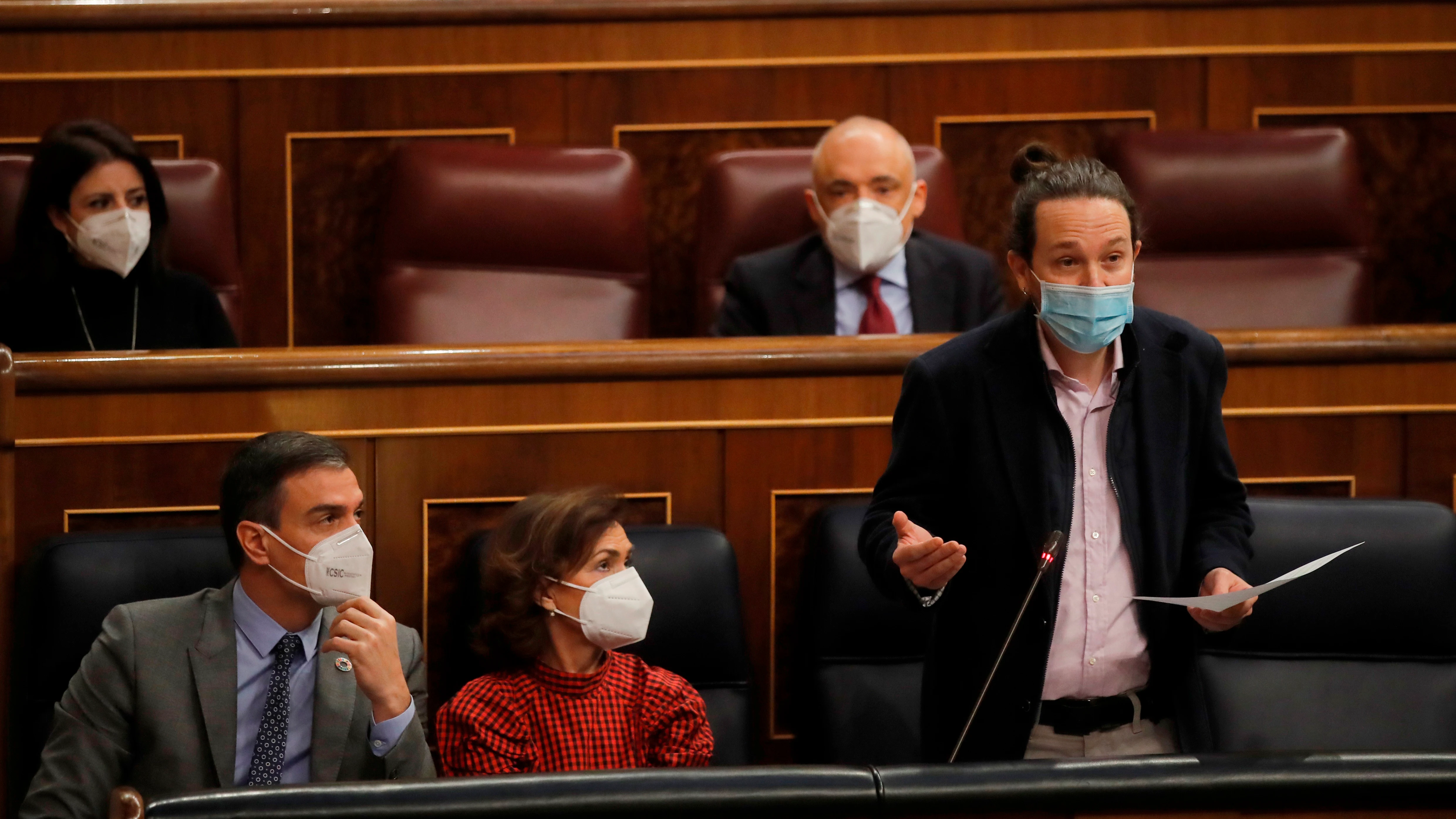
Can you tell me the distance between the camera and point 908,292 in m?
1.51

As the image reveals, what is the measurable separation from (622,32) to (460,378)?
76 centimetres

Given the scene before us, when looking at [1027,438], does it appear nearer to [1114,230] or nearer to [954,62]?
[1114,230]

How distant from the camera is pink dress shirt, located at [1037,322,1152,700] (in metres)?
0.86

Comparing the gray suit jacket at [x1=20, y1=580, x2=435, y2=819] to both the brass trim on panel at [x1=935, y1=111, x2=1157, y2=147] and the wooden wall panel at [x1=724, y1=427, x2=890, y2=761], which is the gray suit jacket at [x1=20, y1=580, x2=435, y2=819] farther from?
the brass trim on panel at [x1=935, y1=111, x2=1157, y2=147]

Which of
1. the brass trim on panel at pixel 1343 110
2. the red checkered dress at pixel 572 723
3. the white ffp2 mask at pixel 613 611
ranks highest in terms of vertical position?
the brass trim on panel at pixel 1343 110

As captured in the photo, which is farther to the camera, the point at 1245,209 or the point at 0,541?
the point at 1245,209

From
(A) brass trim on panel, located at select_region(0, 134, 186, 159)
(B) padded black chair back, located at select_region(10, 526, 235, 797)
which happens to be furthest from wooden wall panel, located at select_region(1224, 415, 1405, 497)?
(A) brass trim on panel, located at select_region(0, 134, 186, 159)

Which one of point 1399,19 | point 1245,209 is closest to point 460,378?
point 1245,209

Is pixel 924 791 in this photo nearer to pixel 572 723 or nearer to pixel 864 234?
pixel 572 723

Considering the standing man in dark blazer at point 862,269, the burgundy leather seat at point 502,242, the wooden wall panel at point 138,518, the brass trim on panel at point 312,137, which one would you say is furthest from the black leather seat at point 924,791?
the brass trim on panel at point 312,137

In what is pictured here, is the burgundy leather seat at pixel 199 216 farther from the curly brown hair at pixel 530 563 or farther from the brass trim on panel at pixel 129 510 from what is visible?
the curly brown hair at pixel 530 563

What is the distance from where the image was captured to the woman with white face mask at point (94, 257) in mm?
1418

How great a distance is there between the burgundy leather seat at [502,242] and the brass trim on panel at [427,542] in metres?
0.51

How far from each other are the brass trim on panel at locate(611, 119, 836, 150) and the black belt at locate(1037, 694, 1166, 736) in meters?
1.01
